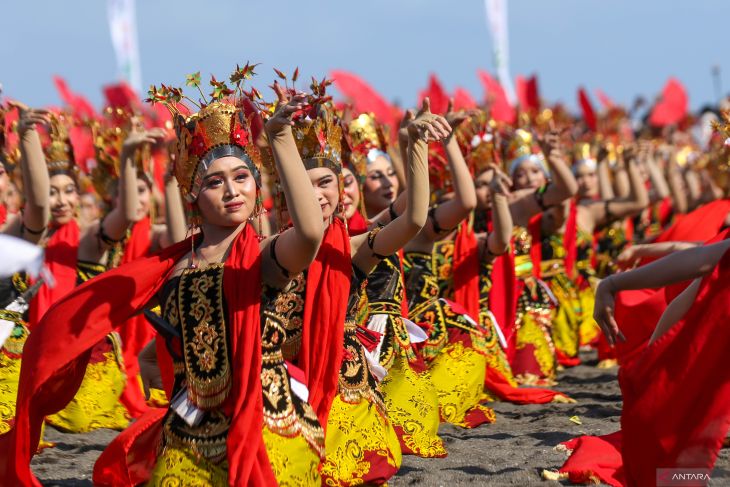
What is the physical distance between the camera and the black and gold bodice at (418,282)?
747 cm

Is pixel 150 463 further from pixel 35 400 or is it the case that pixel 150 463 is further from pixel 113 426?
pixel 113 426

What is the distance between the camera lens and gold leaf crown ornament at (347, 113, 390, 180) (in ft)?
23.4

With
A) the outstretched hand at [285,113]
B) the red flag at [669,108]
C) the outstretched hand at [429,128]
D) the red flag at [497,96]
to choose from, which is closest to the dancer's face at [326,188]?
the outstretched hand at [429,128]

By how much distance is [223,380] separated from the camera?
4258 millimetres

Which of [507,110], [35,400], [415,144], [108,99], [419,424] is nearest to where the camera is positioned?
[35,400]

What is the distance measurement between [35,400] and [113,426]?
304 centimetres

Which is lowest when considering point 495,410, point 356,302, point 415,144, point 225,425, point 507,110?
point 495,410

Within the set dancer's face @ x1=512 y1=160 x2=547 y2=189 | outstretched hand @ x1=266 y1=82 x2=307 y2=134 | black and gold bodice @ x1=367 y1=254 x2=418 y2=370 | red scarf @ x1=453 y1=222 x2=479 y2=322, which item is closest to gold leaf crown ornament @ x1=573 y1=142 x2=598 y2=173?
dancer's face @ x1=512 y1=160 x2=547 y2=189

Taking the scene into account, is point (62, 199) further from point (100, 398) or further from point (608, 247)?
point (608, 247)

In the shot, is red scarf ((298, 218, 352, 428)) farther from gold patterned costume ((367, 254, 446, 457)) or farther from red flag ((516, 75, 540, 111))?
red flag ((516, 75, 540, 111))

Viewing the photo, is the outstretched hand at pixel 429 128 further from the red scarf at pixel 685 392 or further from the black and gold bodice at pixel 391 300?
the black and gold bodice at pixel 391 300

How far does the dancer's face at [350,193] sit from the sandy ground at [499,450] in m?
1.28

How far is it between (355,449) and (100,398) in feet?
10.3

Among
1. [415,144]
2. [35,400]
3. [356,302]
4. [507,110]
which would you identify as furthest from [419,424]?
[507,110]
